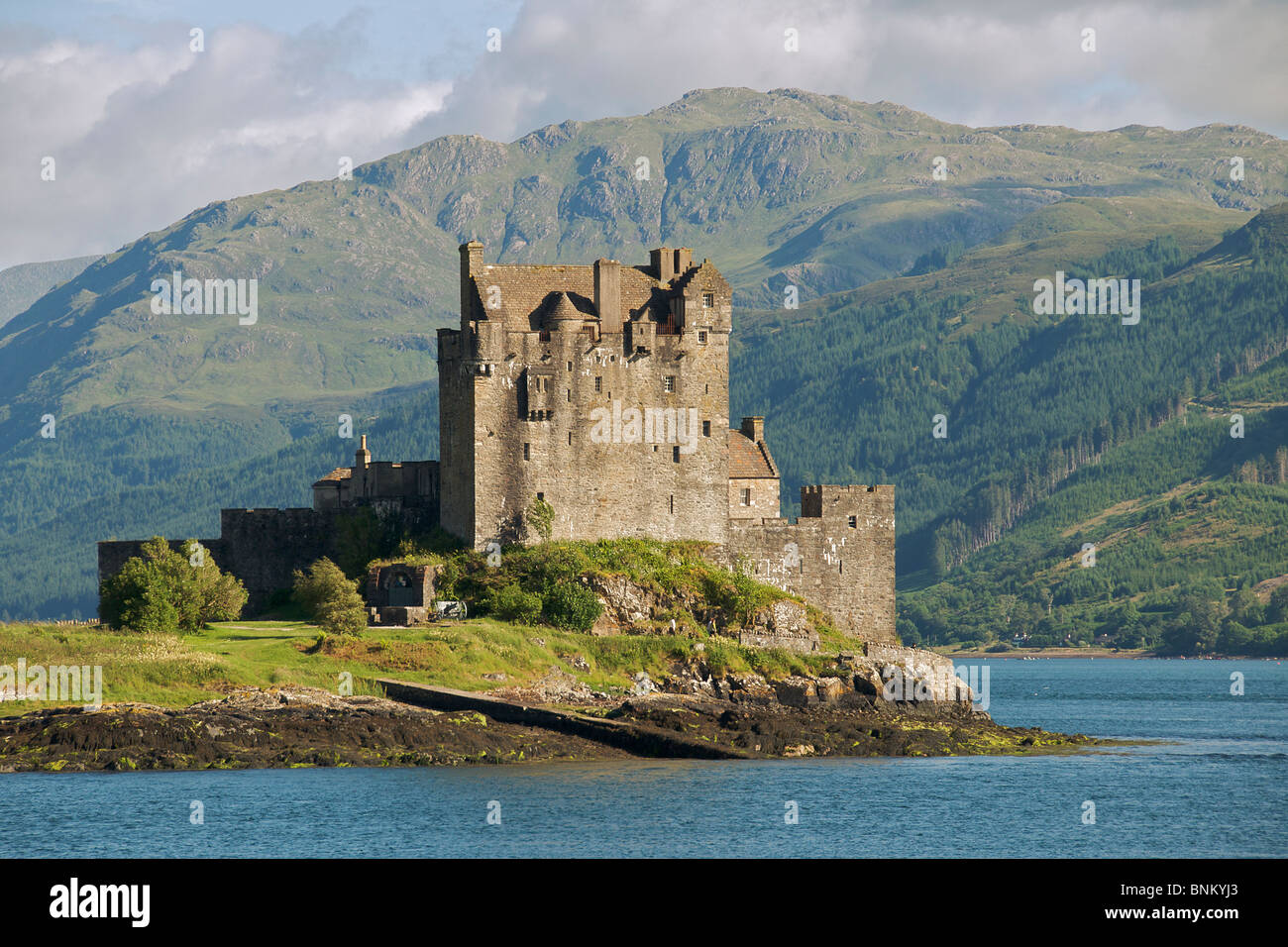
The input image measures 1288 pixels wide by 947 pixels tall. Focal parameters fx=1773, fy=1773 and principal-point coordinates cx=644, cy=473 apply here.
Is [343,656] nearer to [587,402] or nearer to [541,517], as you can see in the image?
[541,517]

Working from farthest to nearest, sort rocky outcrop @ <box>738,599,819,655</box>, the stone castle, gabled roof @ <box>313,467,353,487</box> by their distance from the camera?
gabled roof @ <box>313,467,353,487</box> → rocky outcrop @ <box>738,599,819,655</box> → the stone castle

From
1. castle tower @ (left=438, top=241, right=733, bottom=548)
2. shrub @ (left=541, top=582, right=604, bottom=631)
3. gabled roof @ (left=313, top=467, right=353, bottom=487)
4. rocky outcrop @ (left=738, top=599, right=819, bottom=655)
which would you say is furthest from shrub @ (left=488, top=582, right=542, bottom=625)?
gabled roof @ (left=313, top=467, right=353, bottom=487)

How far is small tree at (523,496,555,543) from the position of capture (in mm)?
80938

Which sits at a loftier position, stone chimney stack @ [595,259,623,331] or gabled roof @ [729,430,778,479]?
stone chimney stack @ [595,259,623,331]

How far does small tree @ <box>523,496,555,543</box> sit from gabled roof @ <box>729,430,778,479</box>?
10320mm

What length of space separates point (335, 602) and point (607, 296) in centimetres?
2018

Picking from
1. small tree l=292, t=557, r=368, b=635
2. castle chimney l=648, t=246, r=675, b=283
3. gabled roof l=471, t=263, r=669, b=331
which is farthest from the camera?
castle chimney l=648, t=246, r=675, b=283

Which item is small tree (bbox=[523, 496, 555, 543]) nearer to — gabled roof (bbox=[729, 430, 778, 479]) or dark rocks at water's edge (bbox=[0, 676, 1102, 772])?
dark rocks at water's edge (bbox=[0, 676, 1102, 772])

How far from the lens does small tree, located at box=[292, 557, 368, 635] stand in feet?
244

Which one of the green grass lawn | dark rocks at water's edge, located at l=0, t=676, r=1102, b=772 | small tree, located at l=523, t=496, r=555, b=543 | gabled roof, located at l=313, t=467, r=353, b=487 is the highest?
gabled roof, located at l=313, t=467, r=353, b=487

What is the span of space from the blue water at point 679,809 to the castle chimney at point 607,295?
2479 cm

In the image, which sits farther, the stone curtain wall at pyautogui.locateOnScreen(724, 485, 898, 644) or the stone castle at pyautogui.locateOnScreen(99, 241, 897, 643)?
the stone curtain wall at pyautogui.locateOnScreen(724, 485, 898, 644)

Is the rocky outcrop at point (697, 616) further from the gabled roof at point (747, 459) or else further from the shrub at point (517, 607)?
the gabled roof at point (747, 459)

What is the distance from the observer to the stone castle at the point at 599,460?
266 feet
